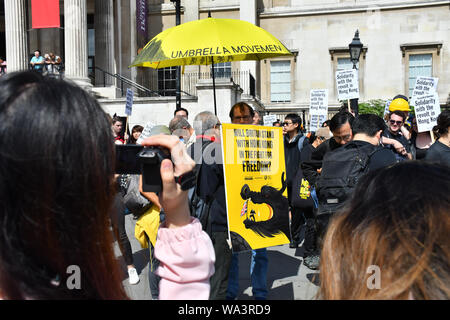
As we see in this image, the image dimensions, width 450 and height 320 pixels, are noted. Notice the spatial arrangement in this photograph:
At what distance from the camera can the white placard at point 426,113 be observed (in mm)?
6539

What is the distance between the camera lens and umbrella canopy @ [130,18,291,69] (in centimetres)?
533

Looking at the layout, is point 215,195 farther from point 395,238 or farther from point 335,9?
point 335,9

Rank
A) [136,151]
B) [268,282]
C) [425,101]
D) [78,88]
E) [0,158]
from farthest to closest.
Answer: [425,101] → [268,282] → [136,151] → [78,88] → [0,158]

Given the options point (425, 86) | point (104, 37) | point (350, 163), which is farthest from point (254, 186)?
point (104, 37)

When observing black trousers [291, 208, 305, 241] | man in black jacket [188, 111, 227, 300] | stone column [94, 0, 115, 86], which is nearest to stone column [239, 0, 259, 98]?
stone column [94, 0, 115, 86]

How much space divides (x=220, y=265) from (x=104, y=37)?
21.5m

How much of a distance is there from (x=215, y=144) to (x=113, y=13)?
76.4 feet

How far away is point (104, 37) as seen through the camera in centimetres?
2344

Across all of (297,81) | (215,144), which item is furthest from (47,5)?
(215,144)

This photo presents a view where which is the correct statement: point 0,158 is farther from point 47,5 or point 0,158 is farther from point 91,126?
point 47,5

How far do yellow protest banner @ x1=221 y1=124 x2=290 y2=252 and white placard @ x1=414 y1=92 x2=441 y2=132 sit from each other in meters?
2.97

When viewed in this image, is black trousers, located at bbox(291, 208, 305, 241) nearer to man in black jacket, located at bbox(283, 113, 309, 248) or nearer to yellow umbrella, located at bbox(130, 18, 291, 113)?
man in black jacket, located at bbox(283, 113, 309, 248)

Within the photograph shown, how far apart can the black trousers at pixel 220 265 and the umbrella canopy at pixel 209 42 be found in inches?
84.3

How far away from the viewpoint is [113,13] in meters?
25.2
